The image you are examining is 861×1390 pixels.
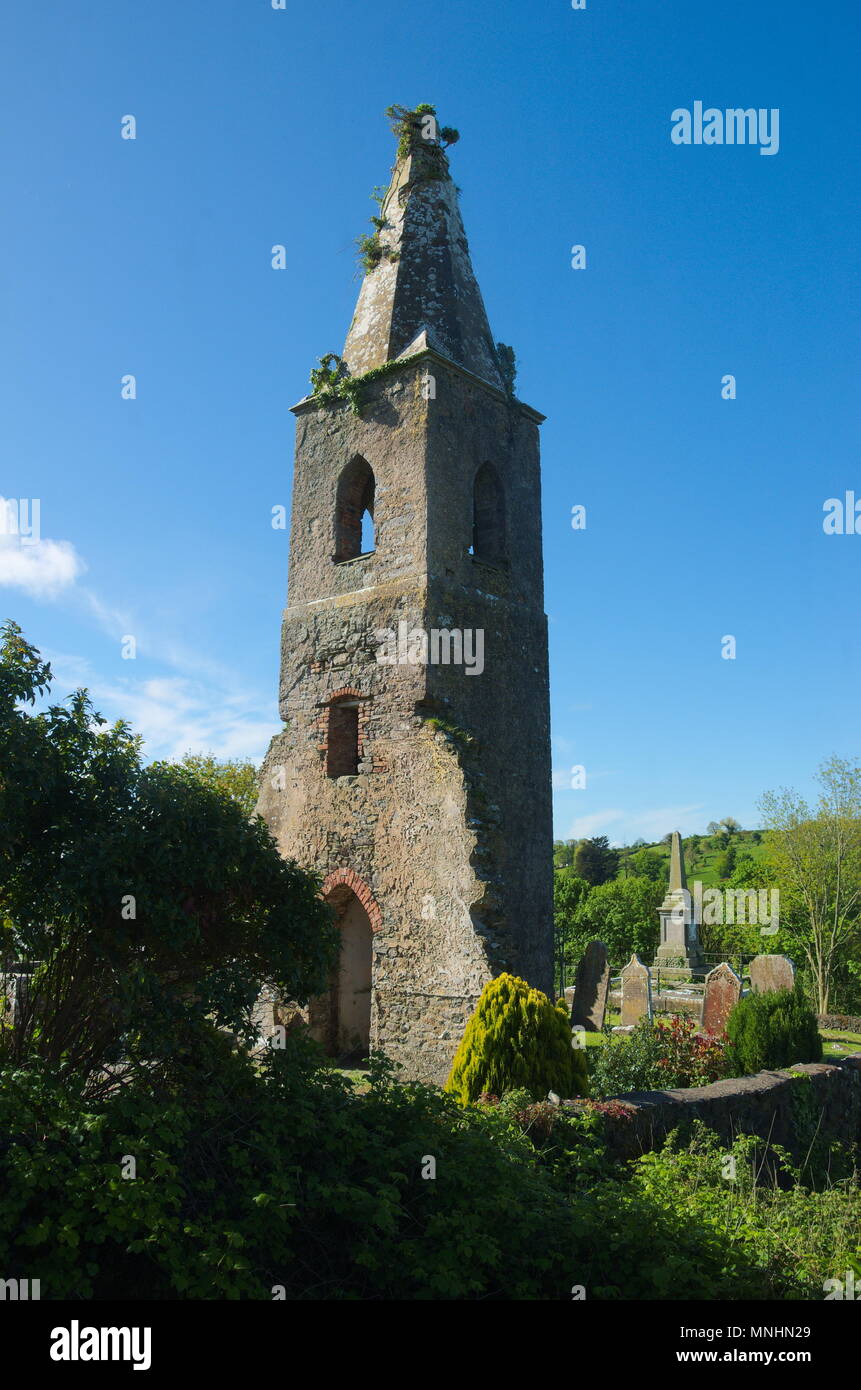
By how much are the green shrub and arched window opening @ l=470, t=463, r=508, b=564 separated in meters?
7.57

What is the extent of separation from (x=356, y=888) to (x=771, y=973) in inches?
401

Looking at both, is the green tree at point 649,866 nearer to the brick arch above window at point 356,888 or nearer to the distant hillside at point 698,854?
the distant hillside at point 698,854

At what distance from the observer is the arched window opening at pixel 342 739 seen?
43.2ft

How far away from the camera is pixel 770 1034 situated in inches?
486

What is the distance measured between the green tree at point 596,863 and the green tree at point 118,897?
54.8 metres

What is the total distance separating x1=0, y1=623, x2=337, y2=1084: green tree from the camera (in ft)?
20.8

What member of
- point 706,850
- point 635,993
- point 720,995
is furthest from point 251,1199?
point 706,850

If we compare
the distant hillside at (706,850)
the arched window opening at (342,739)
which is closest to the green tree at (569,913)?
the distant hillside at (706,850)

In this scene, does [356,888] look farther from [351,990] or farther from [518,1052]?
[518,1052]

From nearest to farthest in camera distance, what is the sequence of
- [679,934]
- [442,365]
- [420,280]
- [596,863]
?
[442,365] → [420,280] → [679,934] → [596,863]

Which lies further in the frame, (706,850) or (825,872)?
(706,850)

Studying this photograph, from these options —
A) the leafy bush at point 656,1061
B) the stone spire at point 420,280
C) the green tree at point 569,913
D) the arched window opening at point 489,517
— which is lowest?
the green tree at point 569,913

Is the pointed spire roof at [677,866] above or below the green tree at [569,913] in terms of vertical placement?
above

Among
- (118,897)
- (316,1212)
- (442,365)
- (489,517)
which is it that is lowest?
(316,1212)
